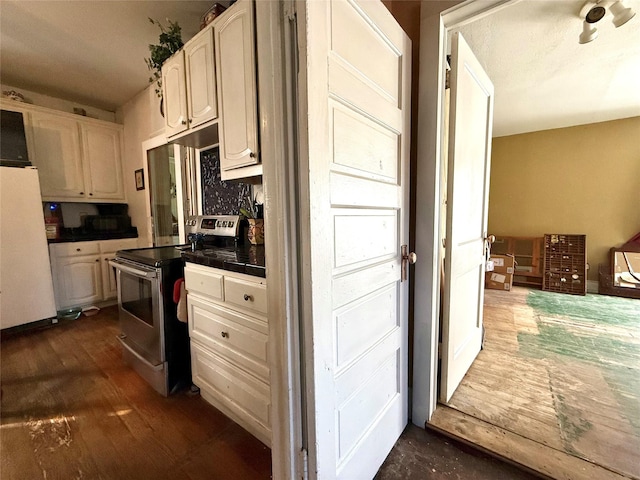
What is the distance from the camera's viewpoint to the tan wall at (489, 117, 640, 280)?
3.46 m

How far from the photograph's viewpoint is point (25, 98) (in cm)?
290

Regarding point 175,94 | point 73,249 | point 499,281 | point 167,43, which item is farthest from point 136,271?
point 499,281

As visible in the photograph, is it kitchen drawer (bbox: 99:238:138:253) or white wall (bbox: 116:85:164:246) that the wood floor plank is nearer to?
white wall (bbox: 116:85:164:246)

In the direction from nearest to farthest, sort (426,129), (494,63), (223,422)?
(426,129) < (223,422) < (494,63)

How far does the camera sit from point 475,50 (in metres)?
2.00

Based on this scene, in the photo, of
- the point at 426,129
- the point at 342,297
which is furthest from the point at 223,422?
the point at 426,129

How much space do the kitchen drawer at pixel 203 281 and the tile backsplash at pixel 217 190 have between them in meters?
0.69

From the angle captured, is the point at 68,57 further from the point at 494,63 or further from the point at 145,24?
the point at 494,63

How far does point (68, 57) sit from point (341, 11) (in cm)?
293

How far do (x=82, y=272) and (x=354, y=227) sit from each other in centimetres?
355

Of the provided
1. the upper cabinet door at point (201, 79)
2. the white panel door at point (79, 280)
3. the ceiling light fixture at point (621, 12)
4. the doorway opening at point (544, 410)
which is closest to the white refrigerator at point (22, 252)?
the white panel door at point (79, 280)

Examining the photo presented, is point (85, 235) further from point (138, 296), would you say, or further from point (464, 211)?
point (464, 211)

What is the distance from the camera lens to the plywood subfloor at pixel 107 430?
1205 mm

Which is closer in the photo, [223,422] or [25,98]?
[223,422]
